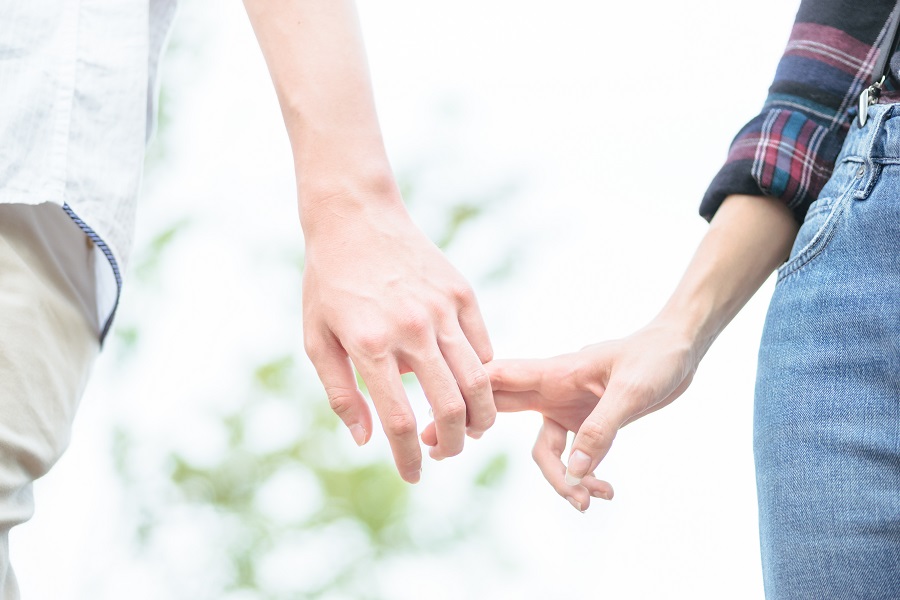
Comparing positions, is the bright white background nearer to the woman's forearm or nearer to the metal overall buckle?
the woman's forearm

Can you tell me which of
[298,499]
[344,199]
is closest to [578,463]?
[344,199]

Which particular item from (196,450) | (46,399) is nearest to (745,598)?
(196,450)

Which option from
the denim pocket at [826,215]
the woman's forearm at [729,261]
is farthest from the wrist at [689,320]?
the denim pocket at [826,215]

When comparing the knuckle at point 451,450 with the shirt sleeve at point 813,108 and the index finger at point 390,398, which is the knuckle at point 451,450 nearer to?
the index finger at point 390,398

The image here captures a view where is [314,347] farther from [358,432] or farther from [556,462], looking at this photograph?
[556,462]

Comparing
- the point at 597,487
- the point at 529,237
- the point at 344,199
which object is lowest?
the point at 529,237

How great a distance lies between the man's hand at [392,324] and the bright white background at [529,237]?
436 cm

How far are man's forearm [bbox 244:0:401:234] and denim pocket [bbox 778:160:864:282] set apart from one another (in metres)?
0.37

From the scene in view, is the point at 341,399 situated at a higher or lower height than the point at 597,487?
higher

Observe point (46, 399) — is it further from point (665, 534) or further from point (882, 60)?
point (665, 534)

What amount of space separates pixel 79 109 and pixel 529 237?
547cm

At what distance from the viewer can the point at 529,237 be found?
605cm

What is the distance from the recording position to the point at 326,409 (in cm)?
521

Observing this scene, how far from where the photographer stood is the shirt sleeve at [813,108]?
0.84 meters
